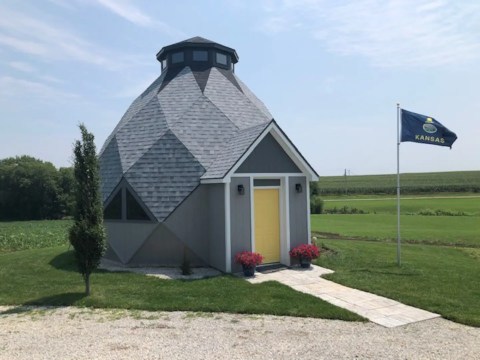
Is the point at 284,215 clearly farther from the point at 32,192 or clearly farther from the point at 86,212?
the point at 32,192

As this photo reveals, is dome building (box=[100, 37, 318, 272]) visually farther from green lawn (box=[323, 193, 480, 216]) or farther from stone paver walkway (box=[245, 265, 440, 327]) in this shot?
green lawn (box=[323, 193, 480, 216])

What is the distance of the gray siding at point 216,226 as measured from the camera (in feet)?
40.1

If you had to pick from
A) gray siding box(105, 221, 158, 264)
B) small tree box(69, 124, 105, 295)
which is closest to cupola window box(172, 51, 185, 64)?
gray siding box(105, 221, 158, 264)

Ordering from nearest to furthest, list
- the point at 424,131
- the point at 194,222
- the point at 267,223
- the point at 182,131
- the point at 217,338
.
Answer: the point at 217,338, the point at 424,131, the point at 267,223, the point at 194,222, the point at 182,131

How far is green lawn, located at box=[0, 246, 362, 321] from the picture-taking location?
809 centimetres

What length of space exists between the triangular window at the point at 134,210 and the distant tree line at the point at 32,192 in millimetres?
43779

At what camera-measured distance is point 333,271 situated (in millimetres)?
11883

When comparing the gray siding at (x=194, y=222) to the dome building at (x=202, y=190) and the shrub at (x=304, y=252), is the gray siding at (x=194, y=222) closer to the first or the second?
the dome building at (x=202, y=190)

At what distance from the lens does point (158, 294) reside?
921cm

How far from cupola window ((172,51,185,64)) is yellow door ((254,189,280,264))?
8690 millimetres

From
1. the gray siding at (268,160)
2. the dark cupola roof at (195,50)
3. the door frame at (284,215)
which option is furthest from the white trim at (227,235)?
the dark cupola roof at (195,50)

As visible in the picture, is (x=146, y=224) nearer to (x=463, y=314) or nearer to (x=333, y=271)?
(x=333, y=271)

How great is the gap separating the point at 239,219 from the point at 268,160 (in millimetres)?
2140

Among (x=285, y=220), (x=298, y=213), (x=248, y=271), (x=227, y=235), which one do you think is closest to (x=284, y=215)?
(x=285, y=220)
